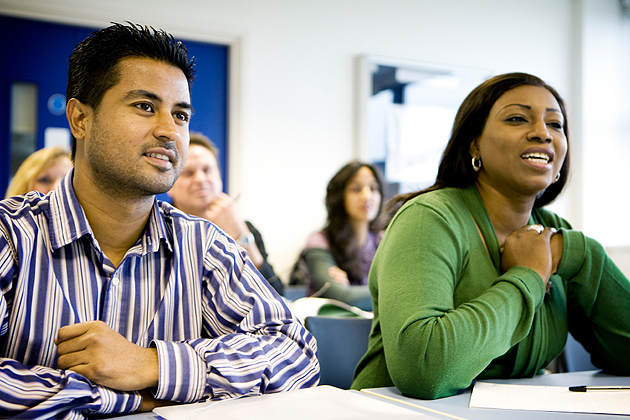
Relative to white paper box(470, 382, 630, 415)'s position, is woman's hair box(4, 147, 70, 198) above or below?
above

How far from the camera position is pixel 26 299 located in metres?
1.09

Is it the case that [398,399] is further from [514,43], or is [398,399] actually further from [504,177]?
[514,43]

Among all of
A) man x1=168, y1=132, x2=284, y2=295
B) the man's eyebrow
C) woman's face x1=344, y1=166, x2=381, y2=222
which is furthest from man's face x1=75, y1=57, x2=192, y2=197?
woman's face x1=344, y1=166, x2=381, y2=222

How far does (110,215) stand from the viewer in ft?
4.10

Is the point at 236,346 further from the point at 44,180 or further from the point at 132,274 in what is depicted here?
the point at 44,180

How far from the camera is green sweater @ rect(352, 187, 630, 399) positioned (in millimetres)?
1229

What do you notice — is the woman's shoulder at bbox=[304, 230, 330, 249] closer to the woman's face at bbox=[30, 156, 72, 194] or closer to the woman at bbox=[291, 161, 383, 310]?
the woman at bbox=[291, 161, 383, 310]

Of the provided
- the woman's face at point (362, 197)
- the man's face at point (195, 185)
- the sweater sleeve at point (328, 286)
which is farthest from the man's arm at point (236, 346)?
the woman's face at point (362, 197)

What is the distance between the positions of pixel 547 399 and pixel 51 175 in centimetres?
278

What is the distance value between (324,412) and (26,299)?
578mm

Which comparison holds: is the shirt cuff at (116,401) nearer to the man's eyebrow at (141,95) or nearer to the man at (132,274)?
the man at (132,274)

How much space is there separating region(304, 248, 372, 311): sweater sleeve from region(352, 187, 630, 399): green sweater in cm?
159

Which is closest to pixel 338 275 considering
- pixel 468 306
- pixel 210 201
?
pixel 210 201

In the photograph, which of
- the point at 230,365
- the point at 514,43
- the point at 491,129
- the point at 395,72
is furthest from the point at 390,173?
the point at 230,365
